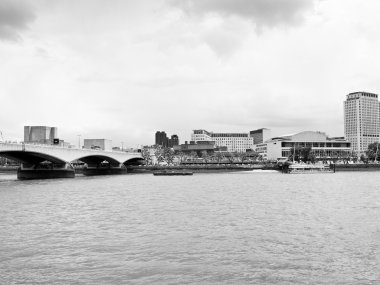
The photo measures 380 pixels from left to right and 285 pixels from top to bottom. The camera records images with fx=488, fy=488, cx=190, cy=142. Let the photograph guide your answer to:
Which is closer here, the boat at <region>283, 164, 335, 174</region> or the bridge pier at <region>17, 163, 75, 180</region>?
the bridge pier at <region>17, 163, 75, 180</region>

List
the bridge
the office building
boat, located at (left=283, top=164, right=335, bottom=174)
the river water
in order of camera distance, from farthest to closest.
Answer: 1. the office building
2. boat, located at (left=283, top=164, right=335, bottom=174)
3. the bridge
4. the river water

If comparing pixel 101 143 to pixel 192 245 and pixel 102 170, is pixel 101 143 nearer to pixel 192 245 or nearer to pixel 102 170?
pixel 102 170

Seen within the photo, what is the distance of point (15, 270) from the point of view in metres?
16.5

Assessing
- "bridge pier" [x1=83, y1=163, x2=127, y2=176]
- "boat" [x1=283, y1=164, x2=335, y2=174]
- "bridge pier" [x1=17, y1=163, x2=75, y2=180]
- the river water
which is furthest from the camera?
"bridge pier" [x1=83, y1=163, x2=127, y2=176]

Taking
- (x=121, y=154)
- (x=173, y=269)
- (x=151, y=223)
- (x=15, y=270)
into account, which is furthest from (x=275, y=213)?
(x=121, y=154)

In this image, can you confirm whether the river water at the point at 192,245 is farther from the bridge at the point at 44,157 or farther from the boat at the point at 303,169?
the boat at the point at 303,169

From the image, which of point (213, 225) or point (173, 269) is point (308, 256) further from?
point (213, 225)

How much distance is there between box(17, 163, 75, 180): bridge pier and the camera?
95375 mm

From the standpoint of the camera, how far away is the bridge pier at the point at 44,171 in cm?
9538

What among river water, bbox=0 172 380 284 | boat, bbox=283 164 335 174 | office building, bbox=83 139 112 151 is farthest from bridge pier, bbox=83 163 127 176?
river water, bbox=0 172 380 284

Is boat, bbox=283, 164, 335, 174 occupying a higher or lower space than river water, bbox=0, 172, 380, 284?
higher

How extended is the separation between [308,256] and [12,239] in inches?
523

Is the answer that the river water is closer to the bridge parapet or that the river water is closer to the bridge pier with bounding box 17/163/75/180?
the bridge parapet

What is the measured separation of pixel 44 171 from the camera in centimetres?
9562
